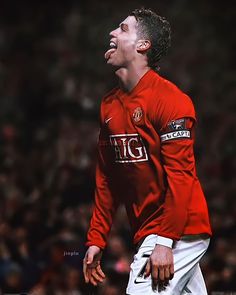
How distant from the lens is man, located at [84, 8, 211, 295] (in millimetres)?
3240

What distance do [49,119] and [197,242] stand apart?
24.1ft

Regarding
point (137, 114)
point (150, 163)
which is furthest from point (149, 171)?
point (137, 114)

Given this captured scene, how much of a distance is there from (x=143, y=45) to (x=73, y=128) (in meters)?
6.26

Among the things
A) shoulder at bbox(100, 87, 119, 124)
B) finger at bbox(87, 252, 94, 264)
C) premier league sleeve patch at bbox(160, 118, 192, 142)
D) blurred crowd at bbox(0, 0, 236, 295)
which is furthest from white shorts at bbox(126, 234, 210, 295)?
blurred crowd at bbox(0, 0, 236, 295)

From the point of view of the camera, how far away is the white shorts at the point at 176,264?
128 inches

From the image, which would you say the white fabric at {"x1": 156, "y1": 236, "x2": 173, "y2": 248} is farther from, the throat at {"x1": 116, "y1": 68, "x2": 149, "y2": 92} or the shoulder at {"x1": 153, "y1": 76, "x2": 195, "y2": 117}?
the throat at {"x1": 116, "y1": 68, "x2": 149, "y2": 92}

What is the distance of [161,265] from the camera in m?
3.19

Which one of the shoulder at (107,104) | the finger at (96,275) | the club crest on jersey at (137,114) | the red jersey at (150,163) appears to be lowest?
the finger at (96,275)

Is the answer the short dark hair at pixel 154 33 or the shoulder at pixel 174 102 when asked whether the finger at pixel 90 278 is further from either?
the short dark hair at pixel 154 33

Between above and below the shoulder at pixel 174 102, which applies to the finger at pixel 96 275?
below

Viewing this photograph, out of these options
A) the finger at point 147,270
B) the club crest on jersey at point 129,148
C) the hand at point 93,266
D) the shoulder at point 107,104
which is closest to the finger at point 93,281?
the hand at point 93,266

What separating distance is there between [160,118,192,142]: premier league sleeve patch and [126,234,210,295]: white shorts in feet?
1.32

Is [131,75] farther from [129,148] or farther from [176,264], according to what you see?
[176,264]

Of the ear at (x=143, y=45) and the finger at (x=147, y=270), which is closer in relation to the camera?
the finger at (x=147, y=270)
